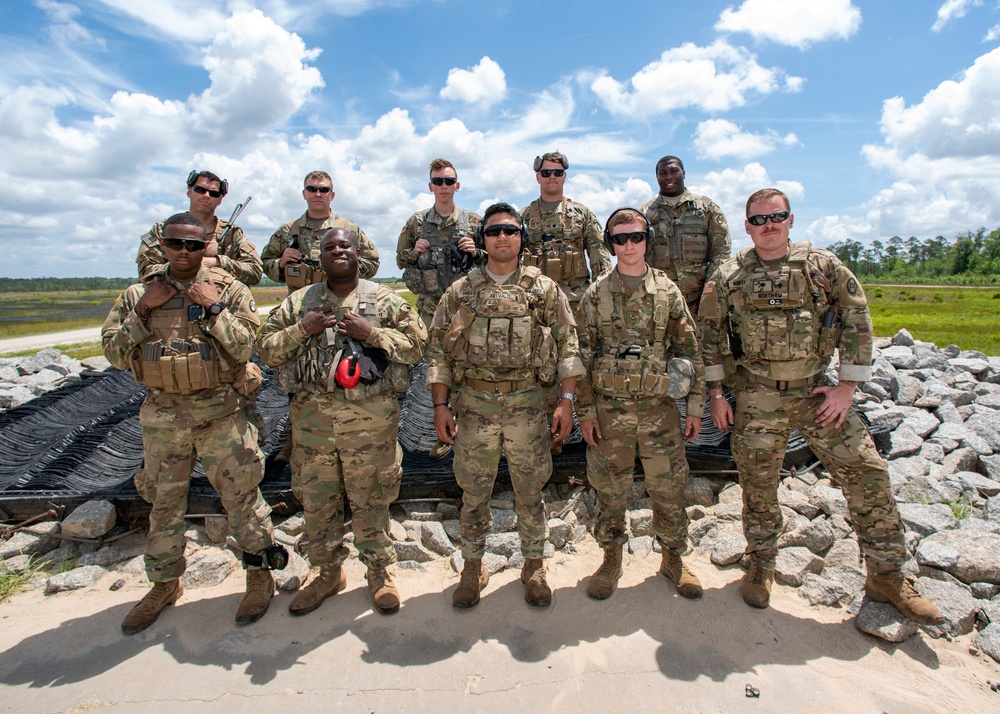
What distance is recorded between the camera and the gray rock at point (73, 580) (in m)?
4.77

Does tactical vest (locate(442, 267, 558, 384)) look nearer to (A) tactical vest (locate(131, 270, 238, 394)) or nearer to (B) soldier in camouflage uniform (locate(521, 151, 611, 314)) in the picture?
(A) tactical vest (locate(131, 270, 238, 394))

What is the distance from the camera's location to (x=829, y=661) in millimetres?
3732

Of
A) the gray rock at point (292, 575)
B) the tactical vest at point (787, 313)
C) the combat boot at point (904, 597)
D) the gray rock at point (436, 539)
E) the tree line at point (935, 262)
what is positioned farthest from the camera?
the tree line at point (935, 262)

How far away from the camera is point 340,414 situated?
165 inches

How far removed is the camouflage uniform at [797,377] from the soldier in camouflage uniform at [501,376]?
1.31 m

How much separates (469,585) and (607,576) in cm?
111

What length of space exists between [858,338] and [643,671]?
278 cm

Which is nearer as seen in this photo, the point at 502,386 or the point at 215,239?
the point at 502,386

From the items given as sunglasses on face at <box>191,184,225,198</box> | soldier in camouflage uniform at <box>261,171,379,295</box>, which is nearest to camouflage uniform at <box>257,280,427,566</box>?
soldier in camouflage uniform at <box>261,171,379,295</box>

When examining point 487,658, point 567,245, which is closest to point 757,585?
point 487,658

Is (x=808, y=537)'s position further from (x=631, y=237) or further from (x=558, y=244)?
(x=558, y=244)

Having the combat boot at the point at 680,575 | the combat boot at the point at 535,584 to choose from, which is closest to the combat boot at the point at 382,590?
the combat boot at the point at 535,584

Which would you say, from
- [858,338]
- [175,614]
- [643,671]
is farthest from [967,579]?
[175,614]

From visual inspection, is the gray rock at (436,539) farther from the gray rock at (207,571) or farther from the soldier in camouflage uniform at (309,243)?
the soldier in camouflage uniform at (309,243)
